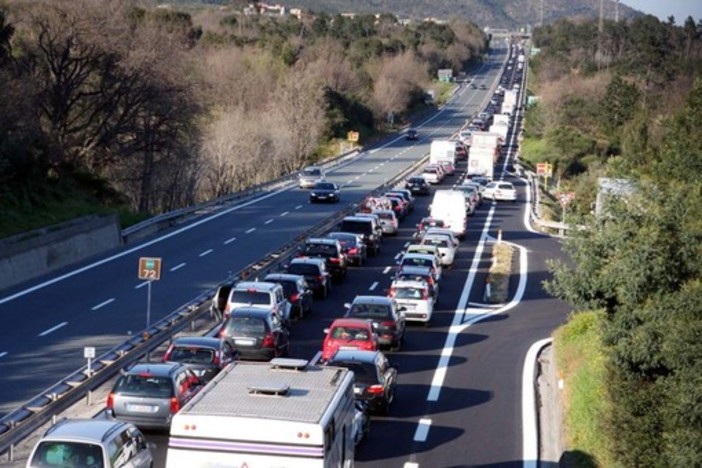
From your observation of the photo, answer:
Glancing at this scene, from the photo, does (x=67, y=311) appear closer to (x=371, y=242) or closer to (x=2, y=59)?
(x=371, y=242)

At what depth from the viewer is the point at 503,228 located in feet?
193

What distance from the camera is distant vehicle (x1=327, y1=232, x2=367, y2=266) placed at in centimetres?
4355

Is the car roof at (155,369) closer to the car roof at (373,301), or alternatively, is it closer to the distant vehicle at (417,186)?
the car roof at (373,301)

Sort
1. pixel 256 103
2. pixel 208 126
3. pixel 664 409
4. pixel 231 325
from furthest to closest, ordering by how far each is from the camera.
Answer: pixel 256 103 → pixel 208 126 → pixel 231 325 → pixel 664 409

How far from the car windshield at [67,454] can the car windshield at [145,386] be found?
4.00m

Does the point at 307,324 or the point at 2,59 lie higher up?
the point at 2,59

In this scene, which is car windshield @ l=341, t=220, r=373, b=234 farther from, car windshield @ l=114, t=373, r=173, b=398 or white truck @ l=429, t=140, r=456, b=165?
white truck @ l=429, t=140, r=456, b=165

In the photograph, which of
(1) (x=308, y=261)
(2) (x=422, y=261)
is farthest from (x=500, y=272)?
(1) (x=308, y=261)

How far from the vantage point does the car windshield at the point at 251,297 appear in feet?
97.9

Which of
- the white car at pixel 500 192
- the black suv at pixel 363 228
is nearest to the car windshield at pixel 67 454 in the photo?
the black suv at pixel 363 228

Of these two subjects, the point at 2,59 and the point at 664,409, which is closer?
the point at 664,409

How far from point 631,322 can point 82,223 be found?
2445cm

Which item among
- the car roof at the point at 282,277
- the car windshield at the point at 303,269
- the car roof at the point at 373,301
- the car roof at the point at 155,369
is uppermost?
the car roof at the point at 155,369

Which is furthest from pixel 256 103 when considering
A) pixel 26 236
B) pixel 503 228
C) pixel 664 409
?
pixel 664 409
